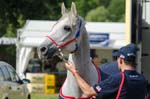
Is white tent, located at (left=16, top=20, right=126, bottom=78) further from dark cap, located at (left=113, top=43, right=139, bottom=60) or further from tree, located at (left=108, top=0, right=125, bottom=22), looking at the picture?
tree, located at (left=108, top=0, right=125, bottom=22)

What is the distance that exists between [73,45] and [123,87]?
159 centimetres

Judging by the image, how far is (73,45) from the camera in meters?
8.06

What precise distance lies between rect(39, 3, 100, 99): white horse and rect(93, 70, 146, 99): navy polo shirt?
54.8 inches

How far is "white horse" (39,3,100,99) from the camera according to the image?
26.3 feet

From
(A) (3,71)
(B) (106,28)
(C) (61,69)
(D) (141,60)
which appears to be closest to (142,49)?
(D) (141,60)

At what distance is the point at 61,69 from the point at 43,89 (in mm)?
2722

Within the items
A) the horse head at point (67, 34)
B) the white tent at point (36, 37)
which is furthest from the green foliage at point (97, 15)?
the horse head at point (67, 34)

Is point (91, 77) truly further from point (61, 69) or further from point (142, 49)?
point (61, 69)

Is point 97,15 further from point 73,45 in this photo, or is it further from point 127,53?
point 127,53

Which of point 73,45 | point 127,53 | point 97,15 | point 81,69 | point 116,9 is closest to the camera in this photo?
point 127,53

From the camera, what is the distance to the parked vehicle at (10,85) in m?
18.3

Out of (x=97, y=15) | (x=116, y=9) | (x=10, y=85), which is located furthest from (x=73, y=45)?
(x=116, y=9)

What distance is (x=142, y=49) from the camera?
11984 mm

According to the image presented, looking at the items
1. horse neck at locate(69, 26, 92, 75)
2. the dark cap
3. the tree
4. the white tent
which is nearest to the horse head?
horse neck at locate(69, 26, 92, 75)
